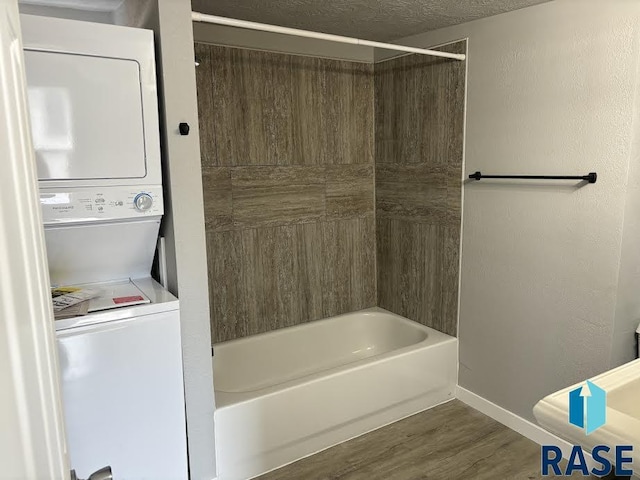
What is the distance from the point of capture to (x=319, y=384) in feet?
7.94

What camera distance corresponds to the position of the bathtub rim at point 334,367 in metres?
2.26

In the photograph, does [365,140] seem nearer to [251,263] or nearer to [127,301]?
[251,263]

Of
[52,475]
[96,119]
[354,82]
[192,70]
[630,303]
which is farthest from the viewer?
[354,82]

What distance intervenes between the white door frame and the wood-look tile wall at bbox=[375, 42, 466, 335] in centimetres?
252

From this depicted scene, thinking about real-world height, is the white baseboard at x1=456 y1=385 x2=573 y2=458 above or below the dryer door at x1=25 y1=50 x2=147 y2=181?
below

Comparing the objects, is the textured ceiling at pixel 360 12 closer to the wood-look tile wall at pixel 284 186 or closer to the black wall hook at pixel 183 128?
the wood-look tile wall at pixel 284 186

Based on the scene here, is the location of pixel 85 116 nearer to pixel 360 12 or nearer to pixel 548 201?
pixel 360 12

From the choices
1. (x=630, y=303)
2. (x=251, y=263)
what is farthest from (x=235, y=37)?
(x=630, y=303)

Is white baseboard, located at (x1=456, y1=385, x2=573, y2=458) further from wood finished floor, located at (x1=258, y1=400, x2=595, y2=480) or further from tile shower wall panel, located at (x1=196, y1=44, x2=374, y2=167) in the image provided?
tile shower wall panel, located at (x1=196, y1=44, x2=374, y2=167)

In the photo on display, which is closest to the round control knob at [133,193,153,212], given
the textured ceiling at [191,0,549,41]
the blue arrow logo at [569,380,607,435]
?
the textured ceiling at [191,0,549,41]

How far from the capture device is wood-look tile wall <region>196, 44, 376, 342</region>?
2791 millimetres

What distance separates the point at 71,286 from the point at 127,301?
1.21 ft

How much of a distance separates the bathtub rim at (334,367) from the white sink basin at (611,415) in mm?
1415

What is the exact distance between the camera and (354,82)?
323cm
